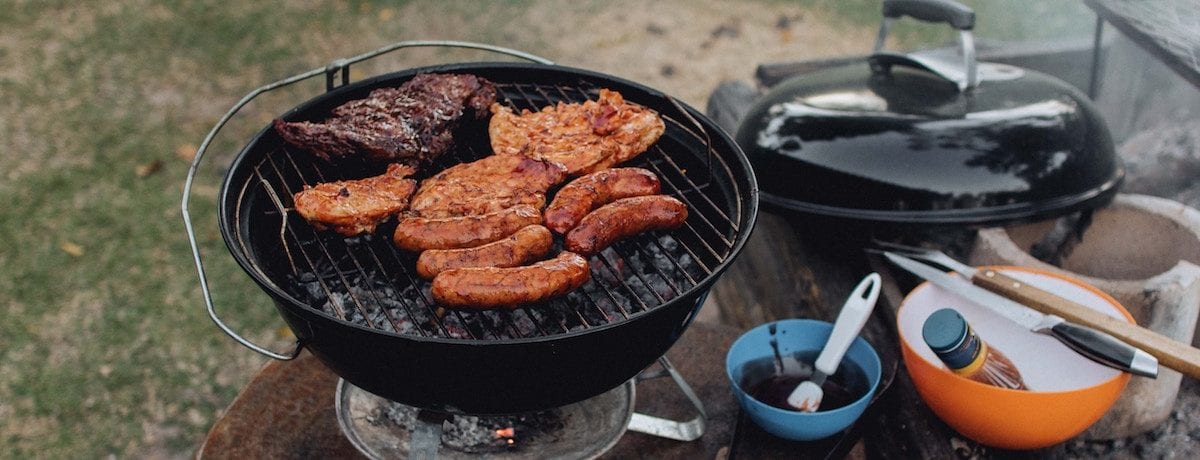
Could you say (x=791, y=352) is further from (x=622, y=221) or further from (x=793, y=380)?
(x=622, y=221)

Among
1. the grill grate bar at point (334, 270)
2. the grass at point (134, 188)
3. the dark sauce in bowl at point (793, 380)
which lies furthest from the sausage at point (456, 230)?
the grass at point (134, 188)

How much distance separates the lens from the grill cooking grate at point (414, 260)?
7.70 feet

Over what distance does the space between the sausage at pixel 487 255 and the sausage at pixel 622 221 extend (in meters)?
0.11

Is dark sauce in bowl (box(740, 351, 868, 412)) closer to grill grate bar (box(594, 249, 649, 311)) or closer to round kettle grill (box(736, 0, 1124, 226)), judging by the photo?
round kettle grill (box(736, 0, 1124, 226))

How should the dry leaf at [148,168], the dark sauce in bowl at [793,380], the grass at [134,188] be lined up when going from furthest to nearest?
the dry leaf at [148,168] < the grass at [134,188] < the dark sauce in bowl at [793,380]

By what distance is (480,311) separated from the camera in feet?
7.45

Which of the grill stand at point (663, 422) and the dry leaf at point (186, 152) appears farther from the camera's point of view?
the dry leaf at point (186, 152)

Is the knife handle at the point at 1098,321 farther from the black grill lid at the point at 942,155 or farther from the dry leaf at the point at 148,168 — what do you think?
the dry leaf at the point at 148,168

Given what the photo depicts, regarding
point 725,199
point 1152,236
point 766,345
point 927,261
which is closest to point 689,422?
point 766,345

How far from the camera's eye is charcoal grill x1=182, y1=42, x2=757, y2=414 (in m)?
2.05

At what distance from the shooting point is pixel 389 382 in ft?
7.21

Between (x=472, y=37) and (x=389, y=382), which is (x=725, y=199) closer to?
(x=389, y=382)

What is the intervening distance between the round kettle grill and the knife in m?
0.35

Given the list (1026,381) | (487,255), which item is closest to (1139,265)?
(1026,381)
